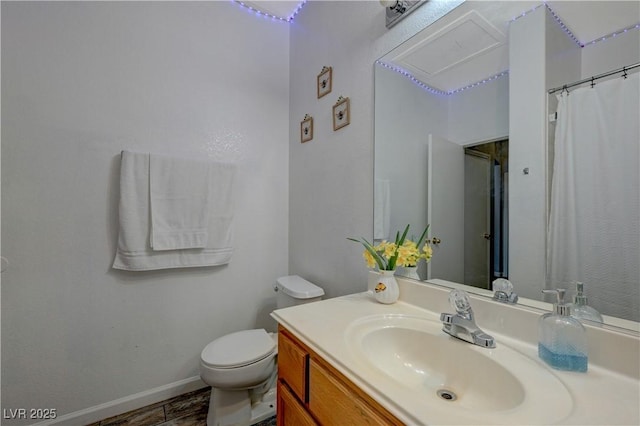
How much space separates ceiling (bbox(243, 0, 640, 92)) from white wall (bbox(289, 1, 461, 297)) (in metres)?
0.06

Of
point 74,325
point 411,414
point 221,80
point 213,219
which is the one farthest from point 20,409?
point 221,80

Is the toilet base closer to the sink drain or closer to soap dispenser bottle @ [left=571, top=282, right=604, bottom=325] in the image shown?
the sink drain

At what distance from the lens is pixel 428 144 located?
1.16 meters

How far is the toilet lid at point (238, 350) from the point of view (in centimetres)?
129

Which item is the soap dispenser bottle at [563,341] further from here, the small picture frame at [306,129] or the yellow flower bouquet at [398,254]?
the small picture frame at [306,129]

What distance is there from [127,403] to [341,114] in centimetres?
208

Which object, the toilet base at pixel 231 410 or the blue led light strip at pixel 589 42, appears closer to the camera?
the blue led light strip at pixel 589 42

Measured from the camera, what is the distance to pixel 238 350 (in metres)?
1.38

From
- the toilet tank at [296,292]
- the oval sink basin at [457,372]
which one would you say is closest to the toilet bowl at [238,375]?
the toilet tank at [296,292]

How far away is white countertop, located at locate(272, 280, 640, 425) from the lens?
0.46 metres

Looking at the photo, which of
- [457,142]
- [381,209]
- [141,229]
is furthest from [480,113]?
[141,229]

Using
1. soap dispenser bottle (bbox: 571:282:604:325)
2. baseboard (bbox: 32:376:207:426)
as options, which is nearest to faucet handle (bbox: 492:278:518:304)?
soap dispenser bottle (bbox: 571:282:604:325)

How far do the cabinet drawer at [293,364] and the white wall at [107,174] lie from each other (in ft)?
2.63

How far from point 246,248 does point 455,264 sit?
4.53 feet
